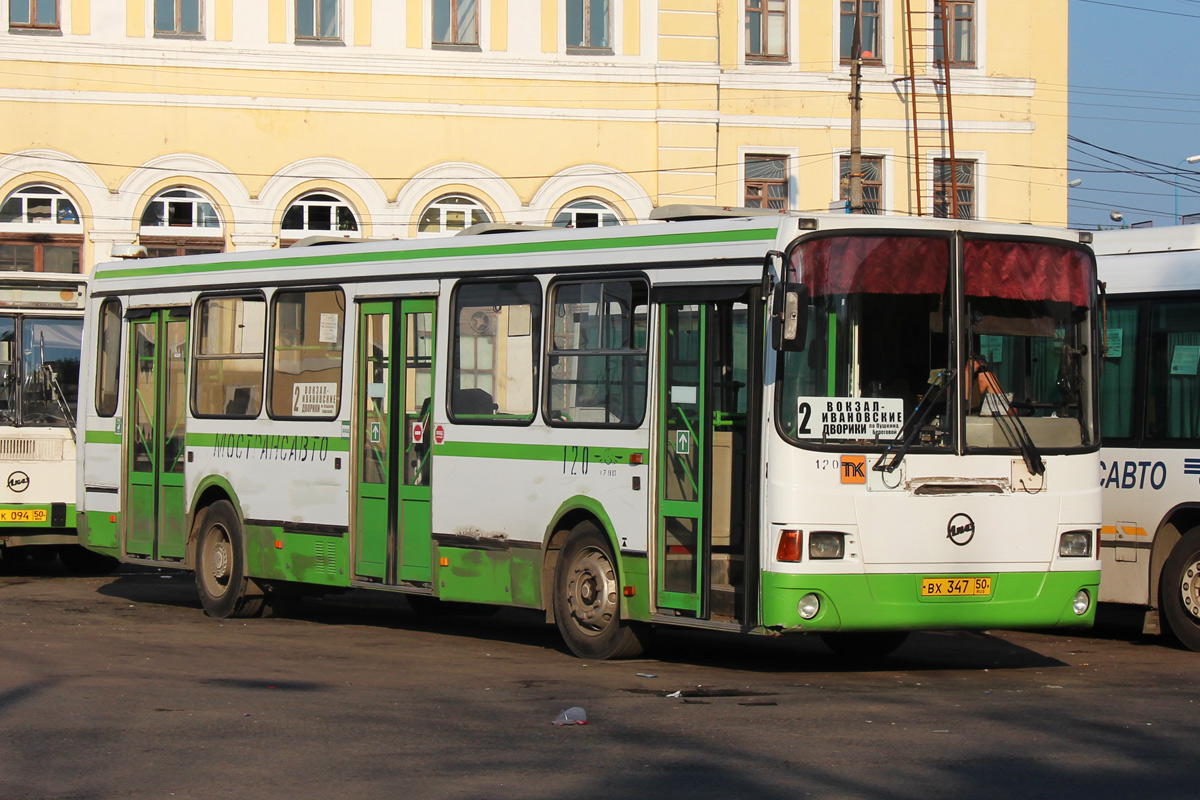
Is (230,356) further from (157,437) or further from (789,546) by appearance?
(789,546)

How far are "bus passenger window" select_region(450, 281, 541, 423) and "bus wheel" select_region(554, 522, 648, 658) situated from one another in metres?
1.06

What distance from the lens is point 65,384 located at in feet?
62.0

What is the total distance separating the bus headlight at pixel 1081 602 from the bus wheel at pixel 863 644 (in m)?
1.41

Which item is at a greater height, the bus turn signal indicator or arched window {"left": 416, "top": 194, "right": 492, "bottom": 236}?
arched window {"left": 416, "top": 194, "right": 492, "bottom": 236}

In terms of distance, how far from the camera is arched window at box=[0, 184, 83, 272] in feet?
104

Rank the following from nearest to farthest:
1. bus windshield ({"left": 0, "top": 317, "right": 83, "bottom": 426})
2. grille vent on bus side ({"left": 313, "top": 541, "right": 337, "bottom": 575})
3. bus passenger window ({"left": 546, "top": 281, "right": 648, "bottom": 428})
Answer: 1. bus passenger window ({"left": 546, "top": 281, "right": 648, "bottom": 428})
2. grille vent on bus side ({"left": 313, "top": 541, "right": 337, "bottom": 575})
3. bus windshield ({"left": 0, "top": 317, "right": 83, "bottom": 426})

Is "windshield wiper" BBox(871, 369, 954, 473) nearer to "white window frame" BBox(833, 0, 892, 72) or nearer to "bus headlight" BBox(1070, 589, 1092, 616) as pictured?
"bus headlight" BBox(1070, 589, 1092, 616)

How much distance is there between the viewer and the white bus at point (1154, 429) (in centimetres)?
1279

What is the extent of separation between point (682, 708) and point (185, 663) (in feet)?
12.8

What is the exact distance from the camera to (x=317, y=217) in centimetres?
3256

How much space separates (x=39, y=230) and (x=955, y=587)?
24680 millimetres

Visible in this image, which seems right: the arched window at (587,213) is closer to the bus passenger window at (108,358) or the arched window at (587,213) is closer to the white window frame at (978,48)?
the white window frame at (978,48)

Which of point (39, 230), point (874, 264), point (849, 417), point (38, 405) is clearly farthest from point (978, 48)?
point (849, 417)

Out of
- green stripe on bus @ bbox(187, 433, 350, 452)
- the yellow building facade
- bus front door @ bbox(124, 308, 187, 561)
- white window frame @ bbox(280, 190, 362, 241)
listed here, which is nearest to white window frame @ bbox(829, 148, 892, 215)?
the yellow building facade
